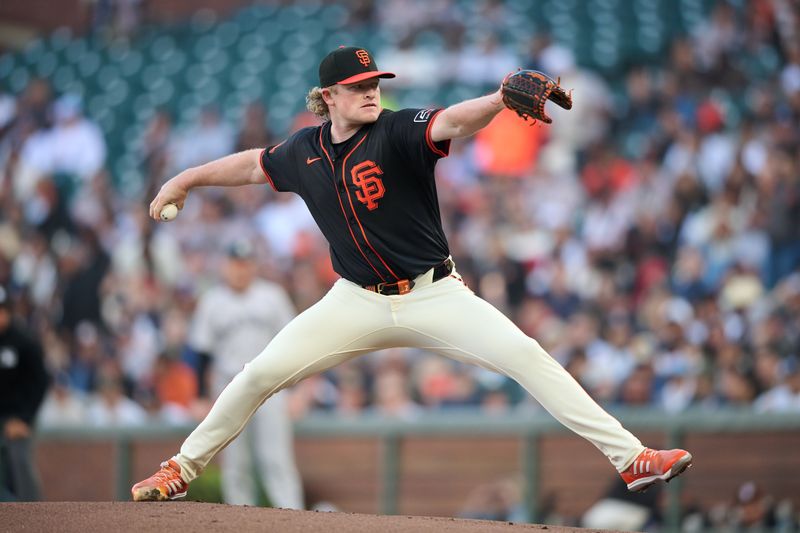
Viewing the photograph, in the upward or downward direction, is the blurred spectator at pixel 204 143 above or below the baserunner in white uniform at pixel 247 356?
above

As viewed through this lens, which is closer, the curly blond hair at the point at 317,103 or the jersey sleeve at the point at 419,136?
the jersey sleeve at the point at 419,136

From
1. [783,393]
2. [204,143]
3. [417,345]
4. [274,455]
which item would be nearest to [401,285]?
[417,345]

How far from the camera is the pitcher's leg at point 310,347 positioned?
4.93 metres

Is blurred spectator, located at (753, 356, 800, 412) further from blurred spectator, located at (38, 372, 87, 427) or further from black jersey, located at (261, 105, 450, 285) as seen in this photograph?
blurred spectator, located at (38, 372, 87, 427)

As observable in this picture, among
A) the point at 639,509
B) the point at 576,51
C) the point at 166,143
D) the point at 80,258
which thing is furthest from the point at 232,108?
the point at 639,509

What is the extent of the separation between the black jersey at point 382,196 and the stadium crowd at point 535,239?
3.58 meters

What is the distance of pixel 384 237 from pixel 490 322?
0.55 metres

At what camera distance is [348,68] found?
4926 mm

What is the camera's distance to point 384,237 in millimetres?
4879

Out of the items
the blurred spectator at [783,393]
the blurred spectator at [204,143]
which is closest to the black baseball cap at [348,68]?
the blurred spectator at [783,393]

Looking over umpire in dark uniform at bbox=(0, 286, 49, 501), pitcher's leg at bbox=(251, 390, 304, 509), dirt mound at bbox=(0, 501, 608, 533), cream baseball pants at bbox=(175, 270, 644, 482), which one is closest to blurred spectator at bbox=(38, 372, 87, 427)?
umpire in dark uniform at bbox=(0, 286, 49, 501)

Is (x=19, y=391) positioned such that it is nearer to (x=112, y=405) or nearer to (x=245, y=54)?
(x=112, y=405)

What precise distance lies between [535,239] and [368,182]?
5903 mm

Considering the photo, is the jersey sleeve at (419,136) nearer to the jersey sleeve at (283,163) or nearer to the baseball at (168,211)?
the jersey sleeve at (283,163)
